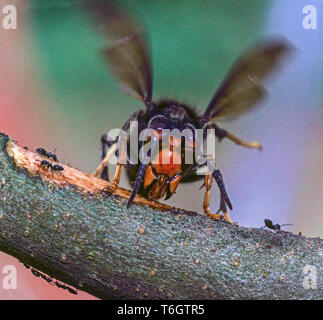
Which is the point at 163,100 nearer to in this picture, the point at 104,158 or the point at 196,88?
the point at 104,158

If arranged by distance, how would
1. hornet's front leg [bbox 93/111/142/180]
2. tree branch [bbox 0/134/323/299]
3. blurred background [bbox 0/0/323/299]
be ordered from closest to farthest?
tree branch [bbox 0/134/323/299] < hornet's front leg [bbox 93/111/142/180] < blurred background [bbox 0/0/323/299]

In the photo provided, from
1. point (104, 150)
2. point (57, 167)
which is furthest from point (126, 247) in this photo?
point (104, 150)

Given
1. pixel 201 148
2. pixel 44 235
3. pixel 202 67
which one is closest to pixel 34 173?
pixel 44 235

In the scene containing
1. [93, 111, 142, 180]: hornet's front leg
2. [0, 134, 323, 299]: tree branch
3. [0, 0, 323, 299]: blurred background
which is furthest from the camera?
[0, 0, 323, 299]: blurred background

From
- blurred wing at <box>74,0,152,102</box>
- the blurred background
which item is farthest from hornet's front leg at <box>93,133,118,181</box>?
the blurred background

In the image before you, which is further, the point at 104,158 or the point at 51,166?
the point at 104,158

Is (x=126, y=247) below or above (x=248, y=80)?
below

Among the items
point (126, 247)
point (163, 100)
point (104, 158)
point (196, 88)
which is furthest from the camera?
point (196, 88)

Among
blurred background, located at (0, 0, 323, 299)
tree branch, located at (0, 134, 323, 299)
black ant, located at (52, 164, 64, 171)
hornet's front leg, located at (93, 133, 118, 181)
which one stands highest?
blurred background, located at (0, 0, 323, 299)

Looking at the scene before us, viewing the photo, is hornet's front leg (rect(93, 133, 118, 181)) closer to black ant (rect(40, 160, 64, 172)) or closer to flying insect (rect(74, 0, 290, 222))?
flying insect (rect(74, 0, 290, 222))
